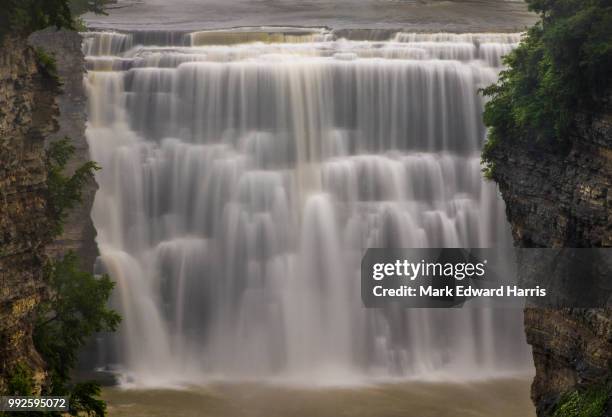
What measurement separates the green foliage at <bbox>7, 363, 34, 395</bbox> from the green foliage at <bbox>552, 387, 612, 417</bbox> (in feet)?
38.0

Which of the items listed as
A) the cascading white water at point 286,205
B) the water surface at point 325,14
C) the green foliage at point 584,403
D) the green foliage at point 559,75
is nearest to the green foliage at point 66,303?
the green foliage at point 584,403

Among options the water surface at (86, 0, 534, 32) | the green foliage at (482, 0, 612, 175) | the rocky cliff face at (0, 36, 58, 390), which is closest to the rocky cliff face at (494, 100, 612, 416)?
the green foliage at (482, 0, 612, 175)

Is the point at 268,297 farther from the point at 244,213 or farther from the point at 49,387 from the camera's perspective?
the point at 49,387

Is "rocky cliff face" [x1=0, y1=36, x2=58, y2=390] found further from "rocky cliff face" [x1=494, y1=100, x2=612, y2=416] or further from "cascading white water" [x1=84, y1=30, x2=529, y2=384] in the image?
"cascading white water" [x1=84, y1=30, x2=529, y2=384]

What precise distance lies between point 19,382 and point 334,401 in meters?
17.4

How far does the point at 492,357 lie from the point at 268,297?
8382 mm

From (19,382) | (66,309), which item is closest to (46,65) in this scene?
(19,382)

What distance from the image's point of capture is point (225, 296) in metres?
45.2

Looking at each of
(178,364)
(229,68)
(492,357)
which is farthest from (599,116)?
(229,68)

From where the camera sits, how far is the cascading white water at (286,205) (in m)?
44.0

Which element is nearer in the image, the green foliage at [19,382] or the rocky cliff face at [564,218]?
the green foliage at [19,382]

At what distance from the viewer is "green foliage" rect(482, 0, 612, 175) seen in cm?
2730

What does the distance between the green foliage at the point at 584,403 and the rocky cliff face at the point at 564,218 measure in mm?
250

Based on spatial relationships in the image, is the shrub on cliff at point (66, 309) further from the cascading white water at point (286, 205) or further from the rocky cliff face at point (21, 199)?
the cascading white water at point (286, 205)
